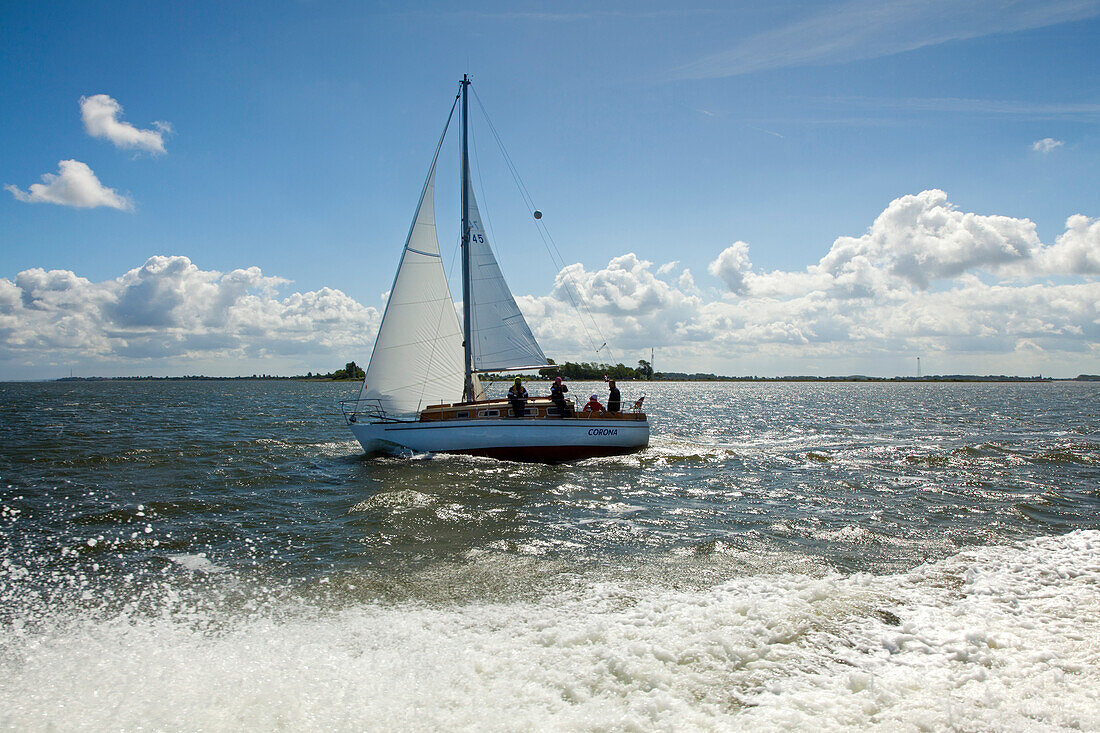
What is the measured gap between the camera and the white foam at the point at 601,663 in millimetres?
4883

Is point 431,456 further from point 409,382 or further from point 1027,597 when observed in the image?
point 1027,597

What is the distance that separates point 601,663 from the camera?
18.7 feet

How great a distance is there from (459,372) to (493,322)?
2.21 meters

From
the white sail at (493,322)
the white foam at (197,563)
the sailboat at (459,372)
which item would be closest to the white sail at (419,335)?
the sailboat at (459,372)

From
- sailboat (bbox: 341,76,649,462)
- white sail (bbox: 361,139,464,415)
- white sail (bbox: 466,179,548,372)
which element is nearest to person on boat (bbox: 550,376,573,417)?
sailboat (bbox: 341,76,649,462)

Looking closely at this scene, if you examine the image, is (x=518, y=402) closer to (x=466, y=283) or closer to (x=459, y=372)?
(x=459, y=372)

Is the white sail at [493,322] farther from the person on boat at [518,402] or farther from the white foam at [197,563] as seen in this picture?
the white foam at [197,563]

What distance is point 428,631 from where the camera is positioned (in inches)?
260

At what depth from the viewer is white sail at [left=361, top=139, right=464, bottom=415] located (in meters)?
20.2

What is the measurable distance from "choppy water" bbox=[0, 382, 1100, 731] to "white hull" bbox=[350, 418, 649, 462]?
9.04 ft

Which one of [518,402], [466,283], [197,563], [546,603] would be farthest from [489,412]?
[546,603]

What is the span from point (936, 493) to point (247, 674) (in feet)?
49.7

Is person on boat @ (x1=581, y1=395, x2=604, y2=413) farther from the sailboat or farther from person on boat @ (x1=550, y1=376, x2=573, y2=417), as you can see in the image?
person on boat @ (x1=550, y1=376, x2=573, y2=417)

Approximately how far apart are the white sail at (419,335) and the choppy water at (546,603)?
14.3 ft
